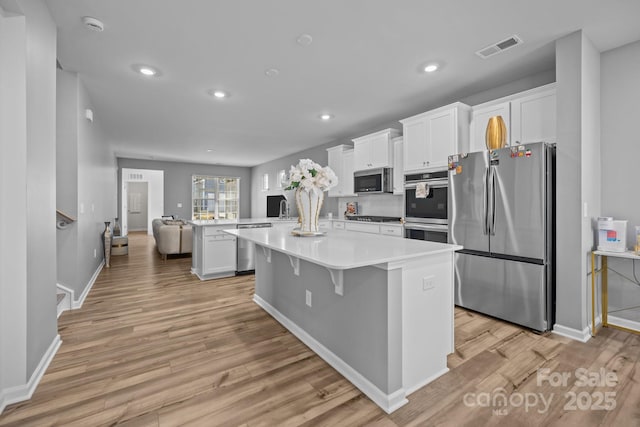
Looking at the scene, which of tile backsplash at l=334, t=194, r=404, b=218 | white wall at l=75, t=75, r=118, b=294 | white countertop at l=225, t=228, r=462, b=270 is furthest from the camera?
tile backsplash at l=334, t=194, r=404, b=218

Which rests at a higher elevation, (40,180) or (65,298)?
(40,180)

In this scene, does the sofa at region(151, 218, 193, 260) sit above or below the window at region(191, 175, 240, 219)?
below

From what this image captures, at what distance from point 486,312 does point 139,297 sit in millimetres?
3895

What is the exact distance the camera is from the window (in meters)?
10.2

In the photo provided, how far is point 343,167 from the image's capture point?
217 inches

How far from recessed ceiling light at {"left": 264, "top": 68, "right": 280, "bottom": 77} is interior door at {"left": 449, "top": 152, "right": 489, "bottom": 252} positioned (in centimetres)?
210

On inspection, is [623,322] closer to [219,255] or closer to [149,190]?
[219,255]

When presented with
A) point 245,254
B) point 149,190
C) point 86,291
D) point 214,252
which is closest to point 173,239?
point 214,252

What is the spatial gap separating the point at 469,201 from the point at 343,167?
2.81 m

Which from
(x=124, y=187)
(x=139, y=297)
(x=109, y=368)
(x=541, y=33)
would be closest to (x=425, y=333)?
(x=109, y=368)

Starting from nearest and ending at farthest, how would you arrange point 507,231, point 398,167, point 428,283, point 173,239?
point 428,283 → point 507,231 → point 398,167 → point 173,239

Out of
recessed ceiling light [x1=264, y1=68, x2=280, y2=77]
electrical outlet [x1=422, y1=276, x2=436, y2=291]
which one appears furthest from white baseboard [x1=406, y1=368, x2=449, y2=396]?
recessed ceiling light [x1=264, y1=68, x2=280, y2=77]

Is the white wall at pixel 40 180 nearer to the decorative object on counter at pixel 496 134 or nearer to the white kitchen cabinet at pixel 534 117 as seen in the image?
the decorative object on counter at pixel 496 134

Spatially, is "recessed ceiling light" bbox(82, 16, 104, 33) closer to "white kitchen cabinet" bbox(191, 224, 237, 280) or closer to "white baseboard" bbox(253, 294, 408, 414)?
"white kitchen cabinet" bbox(191, 224, 237, 280)
